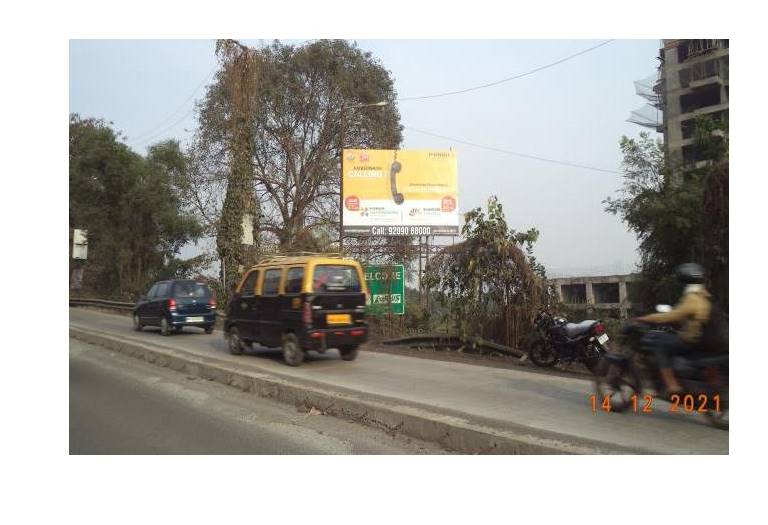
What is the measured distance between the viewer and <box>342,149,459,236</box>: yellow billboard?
20.8m

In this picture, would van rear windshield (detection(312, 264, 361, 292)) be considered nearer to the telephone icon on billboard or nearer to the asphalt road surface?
the asphalt road surface

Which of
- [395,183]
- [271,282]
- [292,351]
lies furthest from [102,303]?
[292,351]

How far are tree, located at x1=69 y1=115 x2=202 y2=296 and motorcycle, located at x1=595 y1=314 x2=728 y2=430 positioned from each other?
25.3 meters

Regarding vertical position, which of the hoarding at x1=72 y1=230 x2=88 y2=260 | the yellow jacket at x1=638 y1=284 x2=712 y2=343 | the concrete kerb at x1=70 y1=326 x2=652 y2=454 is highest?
the hoarding at x1=72 y1=230 x2=88 y2=260

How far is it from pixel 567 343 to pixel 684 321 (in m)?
4.02

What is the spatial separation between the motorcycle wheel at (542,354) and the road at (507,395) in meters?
0.97

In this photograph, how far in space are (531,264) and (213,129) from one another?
62.1 feet

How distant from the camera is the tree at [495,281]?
11062 mm

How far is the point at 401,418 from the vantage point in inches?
224

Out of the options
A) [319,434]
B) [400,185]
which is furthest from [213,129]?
[319,434]
